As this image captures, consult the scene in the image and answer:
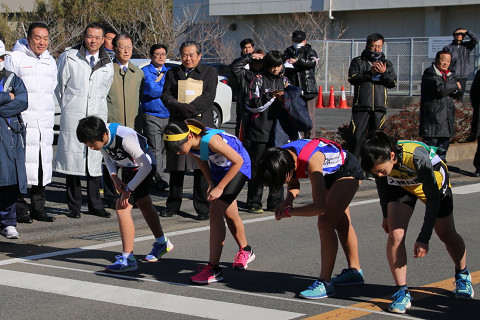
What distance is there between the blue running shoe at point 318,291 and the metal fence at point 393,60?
19600 millimetres

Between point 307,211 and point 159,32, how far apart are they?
26018mm

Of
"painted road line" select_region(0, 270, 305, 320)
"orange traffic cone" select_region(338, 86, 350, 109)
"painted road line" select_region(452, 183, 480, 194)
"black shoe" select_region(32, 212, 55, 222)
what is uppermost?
"orange traffic cone" select_region(338, 86, 350, 109)

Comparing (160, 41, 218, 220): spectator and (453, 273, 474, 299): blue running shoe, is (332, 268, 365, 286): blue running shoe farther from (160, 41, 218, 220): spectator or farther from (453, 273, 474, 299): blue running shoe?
(160, 41, 218, 220): spectator

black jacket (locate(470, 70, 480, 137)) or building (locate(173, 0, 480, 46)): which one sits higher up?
building (locate(173, 0, 480, 46))

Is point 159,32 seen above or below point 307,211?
above

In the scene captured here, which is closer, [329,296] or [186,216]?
Result: [329,296]

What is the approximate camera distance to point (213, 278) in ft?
21.5

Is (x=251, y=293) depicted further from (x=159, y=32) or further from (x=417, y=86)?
(x=159, y=32)

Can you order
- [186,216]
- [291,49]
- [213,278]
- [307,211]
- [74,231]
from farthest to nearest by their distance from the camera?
[291,49], [186,216], [74,231], [213,278], [307,211]

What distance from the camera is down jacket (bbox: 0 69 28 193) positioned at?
817 centimetres

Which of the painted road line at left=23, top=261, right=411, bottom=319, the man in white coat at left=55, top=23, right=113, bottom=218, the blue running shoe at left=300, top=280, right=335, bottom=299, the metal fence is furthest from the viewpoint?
the metal fence

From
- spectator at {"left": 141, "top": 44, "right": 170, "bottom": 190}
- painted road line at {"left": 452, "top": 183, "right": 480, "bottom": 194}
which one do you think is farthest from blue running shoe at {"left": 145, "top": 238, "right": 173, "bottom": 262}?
painted road line at {"left": 452, "top": 183, "right": 480, "bottom": 194}

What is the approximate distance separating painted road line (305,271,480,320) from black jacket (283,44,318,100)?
5148mm

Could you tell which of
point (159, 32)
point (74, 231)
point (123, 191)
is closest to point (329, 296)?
point (123, 191)
